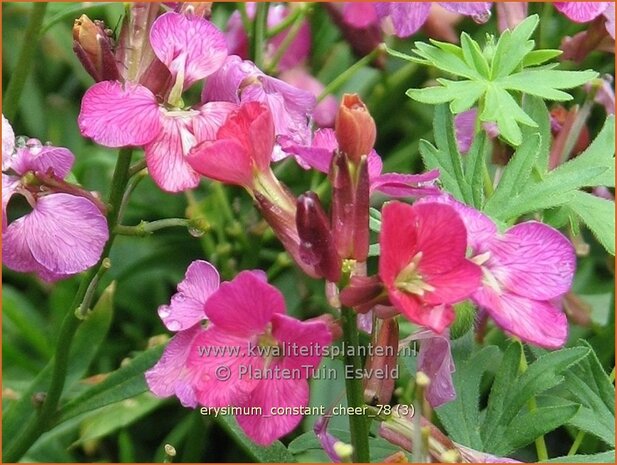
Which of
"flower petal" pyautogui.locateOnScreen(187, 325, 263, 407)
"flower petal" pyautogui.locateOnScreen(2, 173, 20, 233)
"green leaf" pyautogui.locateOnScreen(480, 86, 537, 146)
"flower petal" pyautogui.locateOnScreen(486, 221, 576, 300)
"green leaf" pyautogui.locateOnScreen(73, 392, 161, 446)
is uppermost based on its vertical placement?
"green leaf" pyautogui.locateOnScreen(480, 86, 537, 146)

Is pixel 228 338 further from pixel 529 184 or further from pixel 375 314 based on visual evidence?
pixel 529 184

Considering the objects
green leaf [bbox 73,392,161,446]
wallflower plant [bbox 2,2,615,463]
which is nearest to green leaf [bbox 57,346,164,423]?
wallflower plant [bbox 2,2,615,463]

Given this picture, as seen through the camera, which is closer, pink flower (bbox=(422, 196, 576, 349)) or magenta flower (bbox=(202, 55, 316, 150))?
pink flower (bbox=(422, 196, 576, 349))

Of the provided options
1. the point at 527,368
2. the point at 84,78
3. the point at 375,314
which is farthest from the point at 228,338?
the point at 84,78

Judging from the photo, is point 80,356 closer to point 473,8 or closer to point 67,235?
point 67,235

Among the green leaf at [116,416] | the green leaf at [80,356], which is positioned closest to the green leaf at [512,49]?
the green leaf at [80,356]

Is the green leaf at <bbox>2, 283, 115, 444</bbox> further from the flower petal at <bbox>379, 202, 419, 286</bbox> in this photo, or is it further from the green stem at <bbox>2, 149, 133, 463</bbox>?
the flower petal at <bbox>379, 202, 419, 286</bbox>

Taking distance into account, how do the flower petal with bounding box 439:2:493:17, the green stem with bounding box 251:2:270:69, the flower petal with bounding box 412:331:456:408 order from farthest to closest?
the green stem with bounding box 251:2:270:69
the flower petal with bounding box 439:2:493:17
the flower petal with bounding box 412:331:456:408
